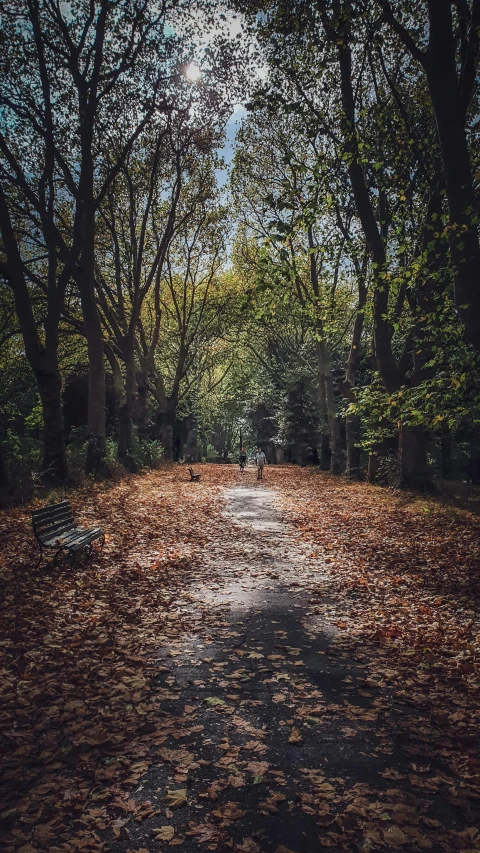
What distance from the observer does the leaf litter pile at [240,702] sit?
2916 mm

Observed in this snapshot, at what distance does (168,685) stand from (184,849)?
1845mm

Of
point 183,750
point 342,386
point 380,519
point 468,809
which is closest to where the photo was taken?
point 468,809

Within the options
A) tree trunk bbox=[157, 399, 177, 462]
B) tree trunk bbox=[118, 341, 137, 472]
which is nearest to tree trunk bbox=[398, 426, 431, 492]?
tree trunk bbox=[118, 341, 137, 472]

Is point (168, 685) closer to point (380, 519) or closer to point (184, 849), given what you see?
point (184, 849)

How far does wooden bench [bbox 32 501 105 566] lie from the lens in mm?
7555

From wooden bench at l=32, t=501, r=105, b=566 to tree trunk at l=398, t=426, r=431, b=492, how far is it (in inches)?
435

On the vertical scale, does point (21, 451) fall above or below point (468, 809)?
above

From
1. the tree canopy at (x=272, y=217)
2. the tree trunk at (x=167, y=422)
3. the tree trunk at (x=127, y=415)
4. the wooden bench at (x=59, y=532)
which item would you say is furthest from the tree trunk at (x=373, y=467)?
the tree trunk at (x=167, y=422)

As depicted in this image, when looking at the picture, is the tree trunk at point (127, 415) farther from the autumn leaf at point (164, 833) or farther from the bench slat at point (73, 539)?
the autumn leaf at point (164, 833)

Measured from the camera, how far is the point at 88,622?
5984 mm

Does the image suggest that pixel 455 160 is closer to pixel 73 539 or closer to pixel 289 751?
pixel 289 751

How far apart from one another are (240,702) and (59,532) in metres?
5.24

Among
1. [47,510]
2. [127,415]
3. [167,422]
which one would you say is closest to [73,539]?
[47,510]

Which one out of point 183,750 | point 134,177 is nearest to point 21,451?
point 134,177
